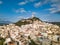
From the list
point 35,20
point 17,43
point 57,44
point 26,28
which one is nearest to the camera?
point 57,44

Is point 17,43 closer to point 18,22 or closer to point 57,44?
point 57,44

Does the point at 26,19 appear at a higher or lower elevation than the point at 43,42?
higher

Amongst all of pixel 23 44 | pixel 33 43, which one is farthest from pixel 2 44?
pixel 33 43

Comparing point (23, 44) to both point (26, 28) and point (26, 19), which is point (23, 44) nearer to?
point (26, 28)

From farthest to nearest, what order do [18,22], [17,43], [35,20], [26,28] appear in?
[35,20] < [18,22] < [26,28] < [17,43]

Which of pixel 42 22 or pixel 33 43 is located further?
pixel 42 22

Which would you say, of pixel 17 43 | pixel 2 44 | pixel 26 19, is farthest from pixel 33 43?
pixel 26 19

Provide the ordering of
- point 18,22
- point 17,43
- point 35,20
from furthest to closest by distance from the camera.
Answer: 1. point 35,20
2. point 18,22
3. point 17,43

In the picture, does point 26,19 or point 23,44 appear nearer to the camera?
point 23,44

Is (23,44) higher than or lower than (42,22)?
lower
